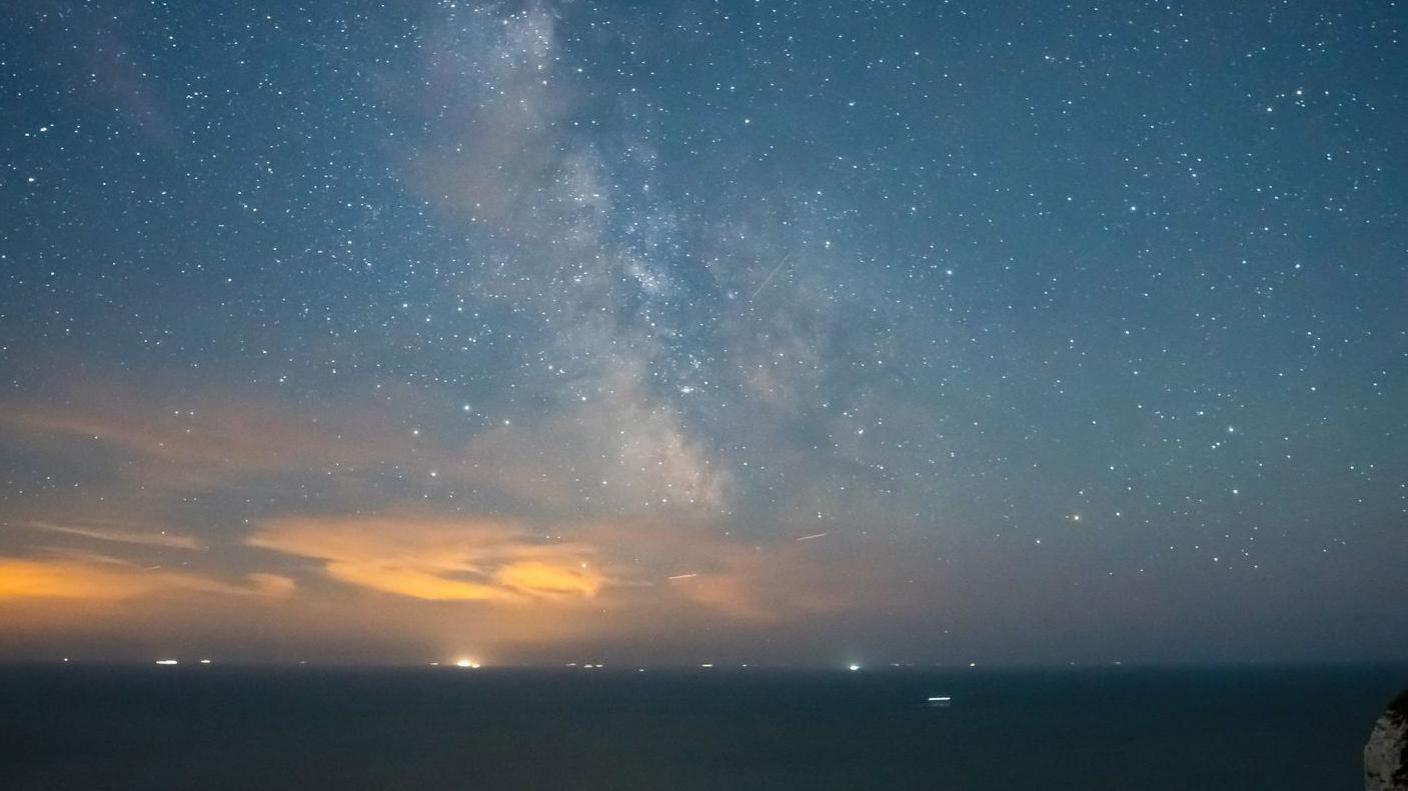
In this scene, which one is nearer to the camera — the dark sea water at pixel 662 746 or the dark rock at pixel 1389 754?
the dark rock at pixel 1389 754

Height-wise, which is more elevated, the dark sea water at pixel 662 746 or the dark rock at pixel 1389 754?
the dark rock at pixel 1389 754

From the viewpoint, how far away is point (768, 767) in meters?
64.8

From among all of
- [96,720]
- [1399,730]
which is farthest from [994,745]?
[96,720]

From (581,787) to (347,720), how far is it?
210ft

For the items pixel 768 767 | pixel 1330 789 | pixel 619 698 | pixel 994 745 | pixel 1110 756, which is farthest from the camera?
pixel 619 698

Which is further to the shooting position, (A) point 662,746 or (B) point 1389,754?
(A) point 662,746

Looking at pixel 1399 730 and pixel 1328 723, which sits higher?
pixel 1399 730

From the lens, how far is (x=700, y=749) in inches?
3068

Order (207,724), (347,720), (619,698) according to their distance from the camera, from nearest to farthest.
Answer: (207,724) → (347,720) → (619,698)

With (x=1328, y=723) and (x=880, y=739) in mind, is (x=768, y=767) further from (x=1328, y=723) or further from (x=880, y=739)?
(x=1328, y=723)

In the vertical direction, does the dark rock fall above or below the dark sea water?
above

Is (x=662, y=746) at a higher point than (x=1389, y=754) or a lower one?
lower

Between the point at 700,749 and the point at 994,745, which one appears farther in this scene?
the point at 994,745

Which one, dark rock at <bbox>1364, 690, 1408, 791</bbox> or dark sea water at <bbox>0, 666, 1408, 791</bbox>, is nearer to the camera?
dark rock at <bbox>1364, 690, 1408, 791</bbox>
